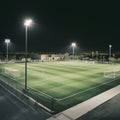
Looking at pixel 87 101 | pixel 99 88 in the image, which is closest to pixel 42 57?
pixel 99 88

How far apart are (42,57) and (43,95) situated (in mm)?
53337

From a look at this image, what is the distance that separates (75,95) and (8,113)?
23.3ft

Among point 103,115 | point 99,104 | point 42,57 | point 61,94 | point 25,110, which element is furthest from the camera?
point 42,57

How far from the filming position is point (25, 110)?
528 inches

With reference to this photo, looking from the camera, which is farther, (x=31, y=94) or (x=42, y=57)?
(x=42, y=57)

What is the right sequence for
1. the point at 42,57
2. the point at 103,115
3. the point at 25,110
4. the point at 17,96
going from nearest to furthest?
1. the point at 103,115
2. the point at 25,110
3. the point at 17,96
4. the point at 42,57

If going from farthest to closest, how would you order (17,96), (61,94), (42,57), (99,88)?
1. (42,57)
2. (99,88)
3. (61,94)
4. (17,96)

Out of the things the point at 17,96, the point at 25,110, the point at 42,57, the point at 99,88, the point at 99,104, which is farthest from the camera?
the point at 42,57

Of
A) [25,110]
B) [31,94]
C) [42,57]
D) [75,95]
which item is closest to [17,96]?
[31,94]

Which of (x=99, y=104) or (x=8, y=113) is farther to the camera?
(x=99, y=104)

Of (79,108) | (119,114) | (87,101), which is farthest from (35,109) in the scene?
(119,114)

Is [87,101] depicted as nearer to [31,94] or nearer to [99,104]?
[99,104]

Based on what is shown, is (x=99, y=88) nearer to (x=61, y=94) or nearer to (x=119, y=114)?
(x=61, y=94)

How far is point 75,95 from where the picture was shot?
17.7 metres
